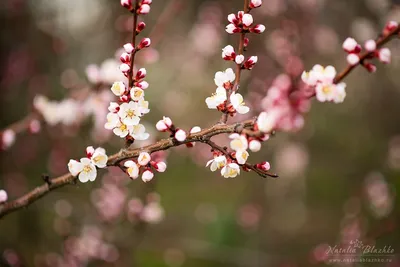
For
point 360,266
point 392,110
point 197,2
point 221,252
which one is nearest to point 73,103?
point 197,2

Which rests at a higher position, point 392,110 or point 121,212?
point 392,110

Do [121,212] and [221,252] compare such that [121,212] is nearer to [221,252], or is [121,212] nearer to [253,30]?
[221,252]

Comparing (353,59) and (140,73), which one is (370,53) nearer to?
(353,59)

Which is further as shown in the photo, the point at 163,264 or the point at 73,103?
the point at 163,264

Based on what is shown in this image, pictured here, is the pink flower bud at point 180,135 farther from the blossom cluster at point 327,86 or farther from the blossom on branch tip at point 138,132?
the blossom cluster at point 327,86

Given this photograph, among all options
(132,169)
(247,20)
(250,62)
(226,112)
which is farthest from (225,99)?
(132,169)

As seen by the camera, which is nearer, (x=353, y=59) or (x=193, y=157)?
(x=353, y=59)
